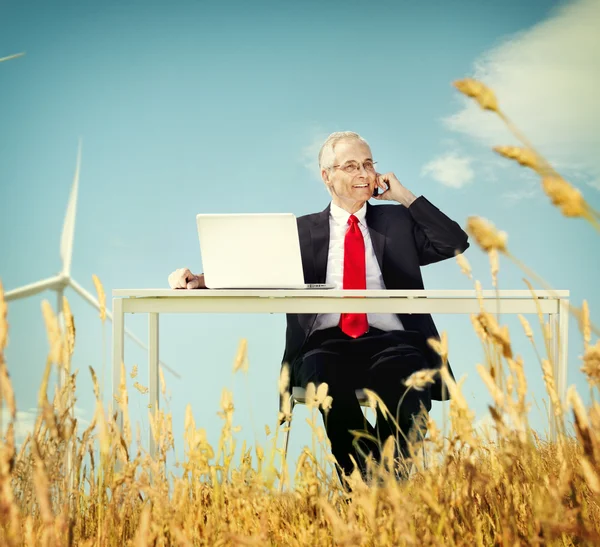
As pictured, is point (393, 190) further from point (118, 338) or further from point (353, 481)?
point (353, 481)

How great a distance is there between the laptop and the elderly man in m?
0.41

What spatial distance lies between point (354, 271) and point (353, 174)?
0.71m

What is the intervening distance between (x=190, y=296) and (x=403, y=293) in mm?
799

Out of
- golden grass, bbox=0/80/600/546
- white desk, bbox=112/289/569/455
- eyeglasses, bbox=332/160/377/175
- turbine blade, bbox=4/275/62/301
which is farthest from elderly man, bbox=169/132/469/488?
turbine blade, bbox=4/275/62/301

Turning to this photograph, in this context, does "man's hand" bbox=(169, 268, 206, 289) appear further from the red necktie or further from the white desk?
the red necktie

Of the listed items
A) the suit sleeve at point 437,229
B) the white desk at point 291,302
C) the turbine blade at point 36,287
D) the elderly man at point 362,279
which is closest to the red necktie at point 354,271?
the elderly man at point 362,279

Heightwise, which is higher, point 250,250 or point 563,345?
point 250,250

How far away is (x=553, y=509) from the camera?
1.00 metres

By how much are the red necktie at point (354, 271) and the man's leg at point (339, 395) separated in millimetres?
190

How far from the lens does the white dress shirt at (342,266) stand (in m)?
3.78

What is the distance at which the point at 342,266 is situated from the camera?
4070 millimetres

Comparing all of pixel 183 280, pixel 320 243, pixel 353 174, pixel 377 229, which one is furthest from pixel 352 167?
pixel 183 280

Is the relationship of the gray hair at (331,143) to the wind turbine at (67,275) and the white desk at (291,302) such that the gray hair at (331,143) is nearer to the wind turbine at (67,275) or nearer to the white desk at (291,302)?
the wind turbine at (67,275)

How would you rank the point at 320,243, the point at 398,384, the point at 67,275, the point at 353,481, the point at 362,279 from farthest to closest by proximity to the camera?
the point at 67,275, the point at 320,243, the point at 362,279, the point at 398,384, the point at 353,481
